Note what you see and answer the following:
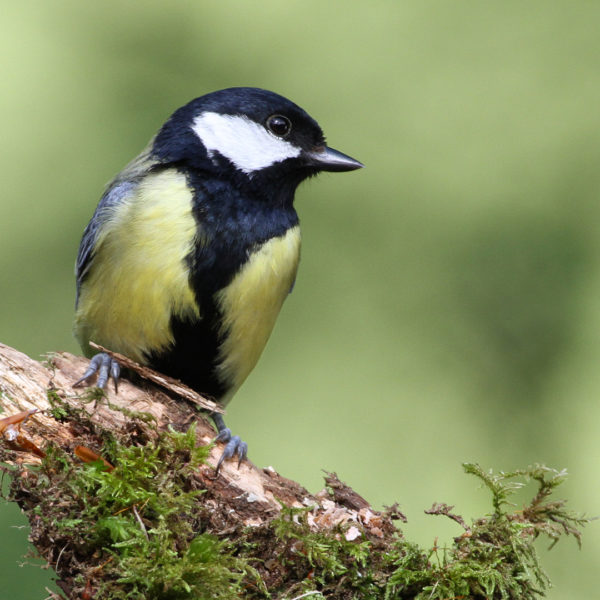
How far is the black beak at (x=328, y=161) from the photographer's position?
8.27 feet

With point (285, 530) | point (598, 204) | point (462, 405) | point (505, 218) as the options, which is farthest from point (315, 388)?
point (285, 530)

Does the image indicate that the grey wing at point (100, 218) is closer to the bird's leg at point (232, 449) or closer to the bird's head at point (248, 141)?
the bird's head at point (248, 141)

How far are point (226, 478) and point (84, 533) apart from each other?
0.35 metres

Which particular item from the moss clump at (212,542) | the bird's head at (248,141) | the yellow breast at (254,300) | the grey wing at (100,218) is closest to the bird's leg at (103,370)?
the moss clump at (212,542)

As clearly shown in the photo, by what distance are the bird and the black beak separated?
1 cm

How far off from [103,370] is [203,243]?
1.55ft

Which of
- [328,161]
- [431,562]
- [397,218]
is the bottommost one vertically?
[431,562]

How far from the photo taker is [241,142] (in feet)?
7.84

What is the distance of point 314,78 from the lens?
450 cm

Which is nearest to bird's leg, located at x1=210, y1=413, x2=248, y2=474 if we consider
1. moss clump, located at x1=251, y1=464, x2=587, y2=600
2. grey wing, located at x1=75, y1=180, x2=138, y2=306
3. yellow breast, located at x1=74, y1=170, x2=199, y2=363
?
moss clump, located at x1=251, y1=464, x2=587, y2=600

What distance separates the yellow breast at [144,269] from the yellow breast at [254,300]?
0.13 metres

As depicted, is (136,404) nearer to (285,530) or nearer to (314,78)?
(285,530)

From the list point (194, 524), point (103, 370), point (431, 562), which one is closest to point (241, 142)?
point (103, 370)

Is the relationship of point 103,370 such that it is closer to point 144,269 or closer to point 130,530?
point 144,269
